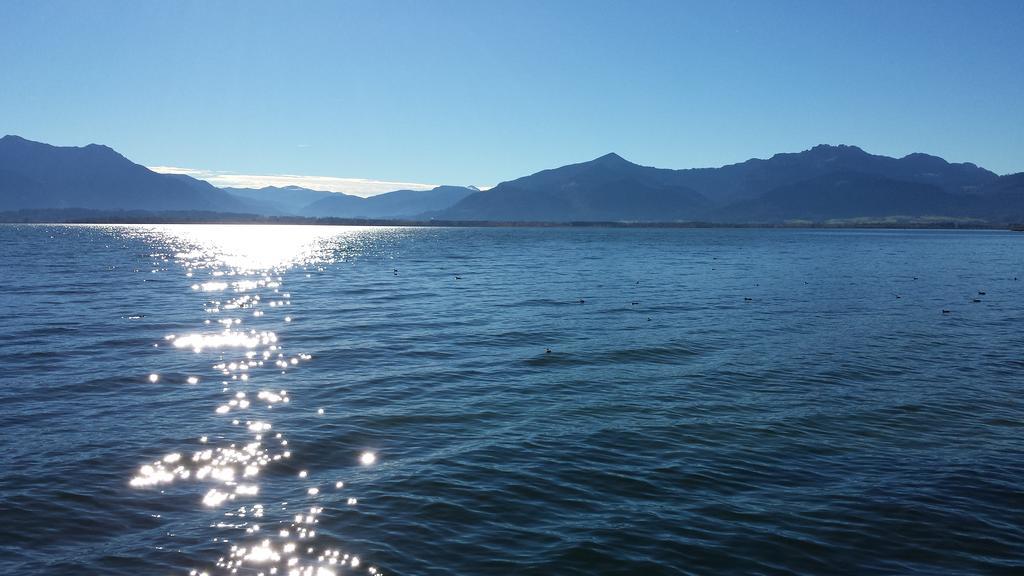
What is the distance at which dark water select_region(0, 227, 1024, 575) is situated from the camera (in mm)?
11203

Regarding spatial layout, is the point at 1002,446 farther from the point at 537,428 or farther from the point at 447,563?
the point at 447,563

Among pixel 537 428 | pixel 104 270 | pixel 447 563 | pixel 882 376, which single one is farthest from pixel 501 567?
pixel 104 270

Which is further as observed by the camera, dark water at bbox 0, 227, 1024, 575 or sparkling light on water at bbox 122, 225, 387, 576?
dark water at bbox 0, 227, 1024, 575

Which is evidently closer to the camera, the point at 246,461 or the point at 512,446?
the point at 246,461

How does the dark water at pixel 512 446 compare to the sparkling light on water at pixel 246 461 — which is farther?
the dark water at pixel 512 446

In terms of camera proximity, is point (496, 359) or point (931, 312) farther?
point (931, 312)

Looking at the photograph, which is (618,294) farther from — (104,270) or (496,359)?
(104,270)

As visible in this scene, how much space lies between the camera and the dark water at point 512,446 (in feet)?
36.8

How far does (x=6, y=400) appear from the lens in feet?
64.0

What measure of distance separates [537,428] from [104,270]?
73.2 metres

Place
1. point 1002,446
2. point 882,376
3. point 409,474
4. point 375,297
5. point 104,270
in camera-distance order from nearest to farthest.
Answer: point 409,474 < point 1002,446 < point 882,376 < point 375,297 < point 104,270

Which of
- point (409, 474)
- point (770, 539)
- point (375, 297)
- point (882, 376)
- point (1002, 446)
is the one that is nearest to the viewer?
point (770, 539)

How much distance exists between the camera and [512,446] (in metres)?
16.2

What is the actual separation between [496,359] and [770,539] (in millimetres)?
16120
